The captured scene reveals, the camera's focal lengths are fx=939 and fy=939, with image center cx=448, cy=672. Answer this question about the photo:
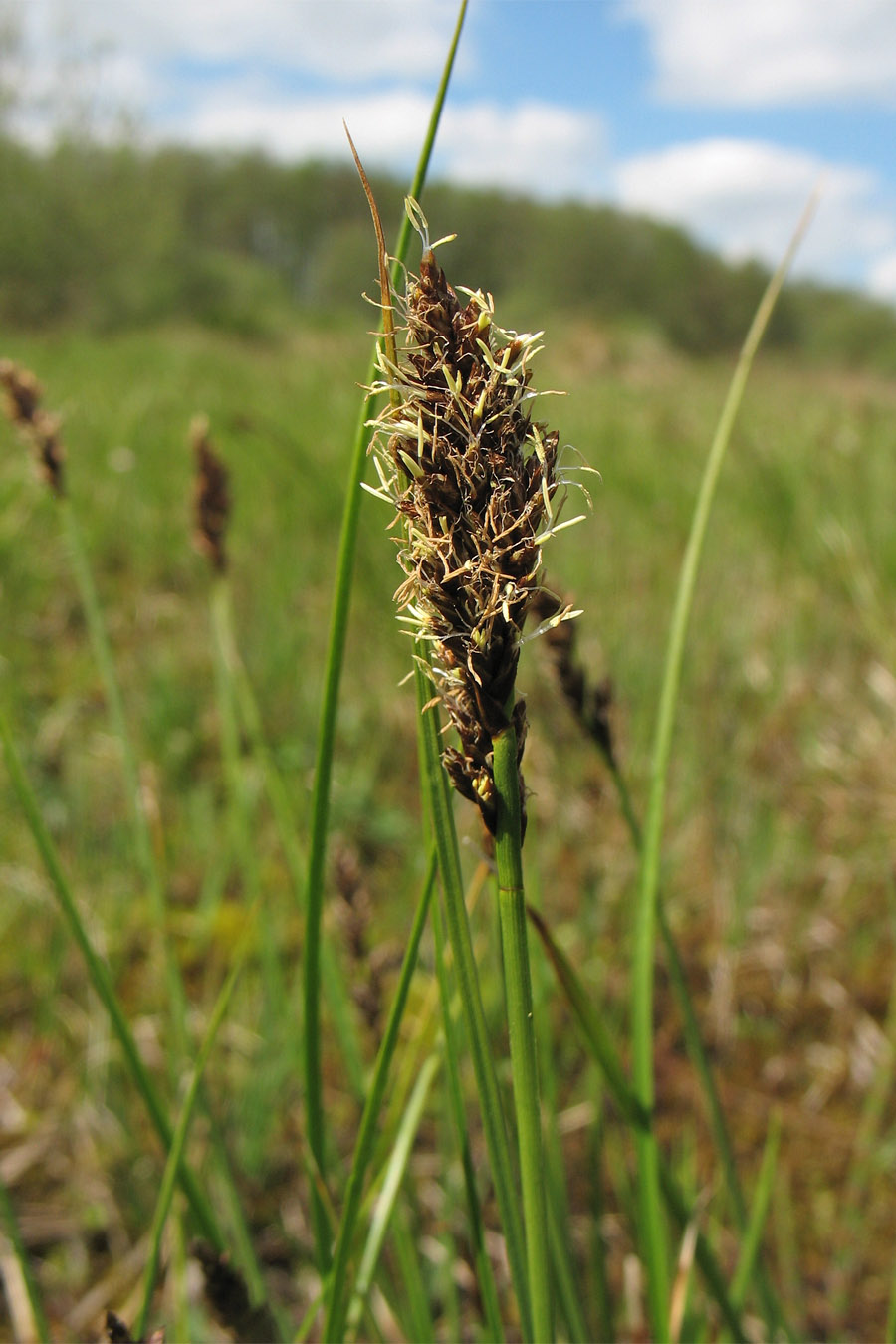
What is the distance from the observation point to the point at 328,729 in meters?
0.43

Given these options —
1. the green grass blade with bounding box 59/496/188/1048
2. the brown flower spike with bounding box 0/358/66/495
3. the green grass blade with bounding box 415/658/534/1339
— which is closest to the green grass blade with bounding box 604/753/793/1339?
the green grass blade with bounding box 415/658/534/1339

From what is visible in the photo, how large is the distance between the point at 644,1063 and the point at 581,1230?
681 millimetres

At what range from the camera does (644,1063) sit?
2.04 feet

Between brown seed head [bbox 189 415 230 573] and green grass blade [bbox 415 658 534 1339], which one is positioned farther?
brown seed head [bbox 189 415 230 573]

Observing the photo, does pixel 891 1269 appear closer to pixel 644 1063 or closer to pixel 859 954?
pixel 859 954

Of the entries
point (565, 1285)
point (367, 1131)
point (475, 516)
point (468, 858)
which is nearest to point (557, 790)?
point (468, 858)

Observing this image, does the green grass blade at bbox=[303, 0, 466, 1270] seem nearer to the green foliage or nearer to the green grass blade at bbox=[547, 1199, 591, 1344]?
the green grass blade at bbox=[547, 1199, 591, 1344]

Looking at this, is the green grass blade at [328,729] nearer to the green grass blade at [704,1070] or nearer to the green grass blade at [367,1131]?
the green grass blade at [367,1131]

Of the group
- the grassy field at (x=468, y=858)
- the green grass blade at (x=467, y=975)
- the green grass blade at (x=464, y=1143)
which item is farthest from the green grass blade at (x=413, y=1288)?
the green grass blade at (x=467, y=975)

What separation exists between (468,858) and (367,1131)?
0.91 metres

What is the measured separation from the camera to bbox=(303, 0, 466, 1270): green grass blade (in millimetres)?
381

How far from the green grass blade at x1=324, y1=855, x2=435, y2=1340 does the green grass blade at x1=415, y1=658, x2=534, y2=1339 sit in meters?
0.03

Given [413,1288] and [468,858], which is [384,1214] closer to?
[413,1288]

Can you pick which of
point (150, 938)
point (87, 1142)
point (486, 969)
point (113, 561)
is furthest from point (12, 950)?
point (113, 561)
